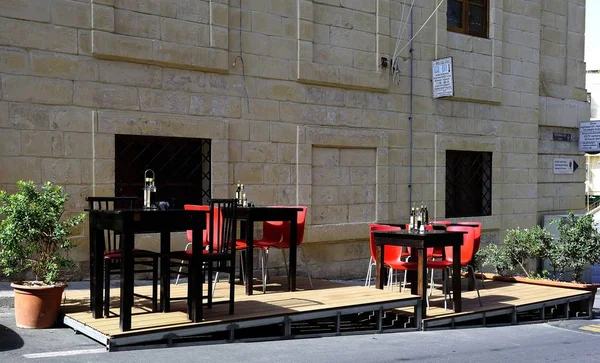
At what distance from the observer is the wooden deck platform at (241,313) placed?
604cm

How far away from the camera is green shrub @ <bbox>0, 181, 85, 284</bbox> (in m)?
6.51

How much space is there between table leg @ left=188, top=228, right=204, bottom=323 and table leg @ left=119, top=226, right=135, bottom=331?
0.55 meters

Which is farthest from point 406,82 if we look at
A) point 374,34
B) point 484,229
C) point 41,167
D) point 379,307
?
point 41,167

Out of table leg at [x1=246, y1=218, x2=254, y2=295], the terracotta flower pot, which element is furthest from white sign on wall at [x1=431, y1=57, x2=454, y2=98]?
the terracotta flower pot

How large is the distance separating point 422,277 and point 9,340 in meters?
4.06

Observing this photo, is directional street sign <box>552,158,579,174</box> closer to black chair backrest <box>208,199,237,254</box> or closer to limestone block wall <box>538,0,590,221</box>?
limestone block wall <box>538,0,590,221</box>

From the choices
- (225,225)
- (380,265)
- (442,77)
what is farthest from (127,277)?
(442,77)

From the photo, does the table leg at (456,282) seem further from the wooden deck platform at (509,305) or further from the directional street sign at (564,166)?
the directional street sign at (564,166)

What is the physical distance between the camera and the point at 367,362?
20.3 ft

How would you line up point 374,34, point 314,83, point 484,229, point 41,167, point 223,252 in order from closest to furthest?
point 223,252, point 41,167, point 314,83, point 374,34, point 484,229

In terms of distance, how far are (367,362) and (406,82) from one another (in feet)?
22.3

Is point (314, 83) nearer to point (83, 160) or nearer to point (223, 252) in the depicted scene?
point (83, 160)

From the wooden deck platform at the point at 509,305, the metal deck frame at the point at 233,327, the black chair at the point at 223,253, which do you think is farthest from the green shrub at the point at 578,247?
the black chair at the point at 223,253

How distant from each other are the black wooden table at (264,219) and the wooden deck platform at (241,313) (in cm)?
23
